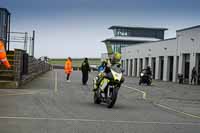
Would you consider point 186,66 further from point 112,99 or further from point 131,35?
point 131,35

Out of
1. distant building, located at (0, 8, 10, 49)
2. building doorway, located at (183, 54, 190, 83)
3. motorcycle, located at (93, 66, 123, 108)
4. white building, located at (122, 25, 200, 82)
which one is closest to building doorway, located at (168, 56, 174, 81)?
white building, located at (122, 25, 200, 82)

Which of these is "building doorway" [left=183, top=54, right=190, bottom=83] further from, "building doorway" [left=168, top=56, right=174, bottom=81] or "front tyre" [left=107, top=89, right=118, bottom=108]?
"front tyre" [left=107, top=89, right=118, bottom=108]

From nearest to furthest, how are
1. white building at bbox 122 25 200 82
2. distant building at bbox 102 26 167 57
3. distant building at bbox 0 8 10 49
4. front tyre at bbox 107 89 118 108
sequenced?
front tyre at bbox 107 89 118 108 → distant building at bbox 0 8 10 49 → white building at bbox 122 25 200 82 → distant building at bbox 102 26 167 57

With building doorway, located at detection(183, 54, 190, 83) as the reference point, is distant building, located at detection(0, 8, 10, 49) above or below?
above

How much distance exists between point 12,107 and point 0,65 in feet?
33.6

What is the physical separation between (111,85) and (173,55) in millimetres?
41033

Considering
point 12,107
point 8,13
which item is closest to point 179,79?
point 8,13

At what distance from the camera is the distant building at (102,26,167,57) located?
343 feet

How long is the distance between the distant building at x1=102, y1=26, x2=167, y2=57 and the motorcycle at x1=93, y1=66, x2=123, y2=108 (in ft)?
288

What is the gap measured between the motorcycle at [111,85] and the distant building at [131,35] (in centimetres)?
8766

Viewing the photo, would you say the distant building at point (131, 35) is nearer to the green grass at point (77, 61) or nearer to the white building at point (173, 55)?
the green grass at point (77, 61)

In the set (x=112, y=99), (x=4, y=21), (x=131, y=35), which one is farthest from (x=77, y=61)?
(x=112, y=99)

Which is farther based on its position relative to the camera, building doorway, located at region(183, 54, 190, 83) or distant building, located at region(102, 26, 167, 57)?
distant building, located at region(102, 26, 167, 57)

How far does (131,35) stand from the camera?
10794cm
